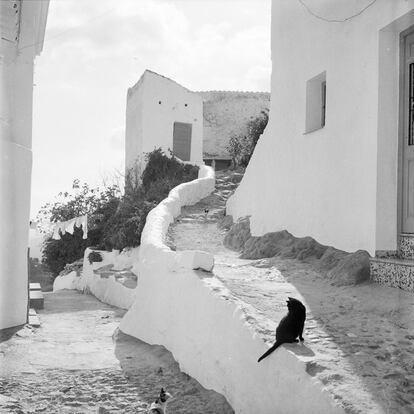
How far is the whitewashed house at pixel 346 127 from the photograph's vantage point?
6.05 metres

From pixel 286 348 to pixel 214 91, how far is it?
22176 millimetres

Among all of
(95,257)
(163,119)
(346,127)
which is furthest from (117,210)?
(346,127)

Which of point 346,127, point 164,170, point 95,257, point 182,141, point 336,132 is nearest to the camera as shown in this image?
point 346,127

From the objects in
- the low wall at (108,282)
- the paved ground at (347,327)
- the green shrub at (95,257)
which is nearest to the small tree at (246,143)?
the green shrub at (95,257)

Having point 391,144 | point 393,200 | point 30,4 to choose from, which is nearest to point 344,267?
point 393,200

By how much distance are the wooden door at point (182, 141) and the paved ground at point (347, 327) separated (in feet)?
42.9

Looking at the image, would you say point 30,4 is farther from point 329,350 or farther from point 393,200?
point 329,350

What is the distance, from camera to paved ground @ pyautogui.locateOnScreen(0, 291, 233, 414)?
15.9 feet

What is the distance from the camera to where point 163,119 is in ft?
66.0

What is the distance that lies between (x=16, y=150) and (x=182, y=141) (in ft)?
42.5

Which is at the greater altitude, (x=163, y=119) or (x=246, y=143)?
(x=163, y=119)

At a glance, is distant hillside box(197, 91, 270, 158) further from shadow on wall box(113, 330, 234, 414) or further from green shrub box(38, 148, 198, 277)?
shadow on wall box(113, 330, 234, 414)

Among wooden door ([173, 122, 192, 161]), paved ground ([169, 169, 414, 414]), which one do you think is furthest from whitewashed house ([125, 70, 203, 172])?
paved ground ([169, 169, 414, 414])

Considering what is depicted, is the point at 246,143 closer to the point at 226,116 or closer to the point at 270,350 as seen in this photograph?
the point at 226,116
